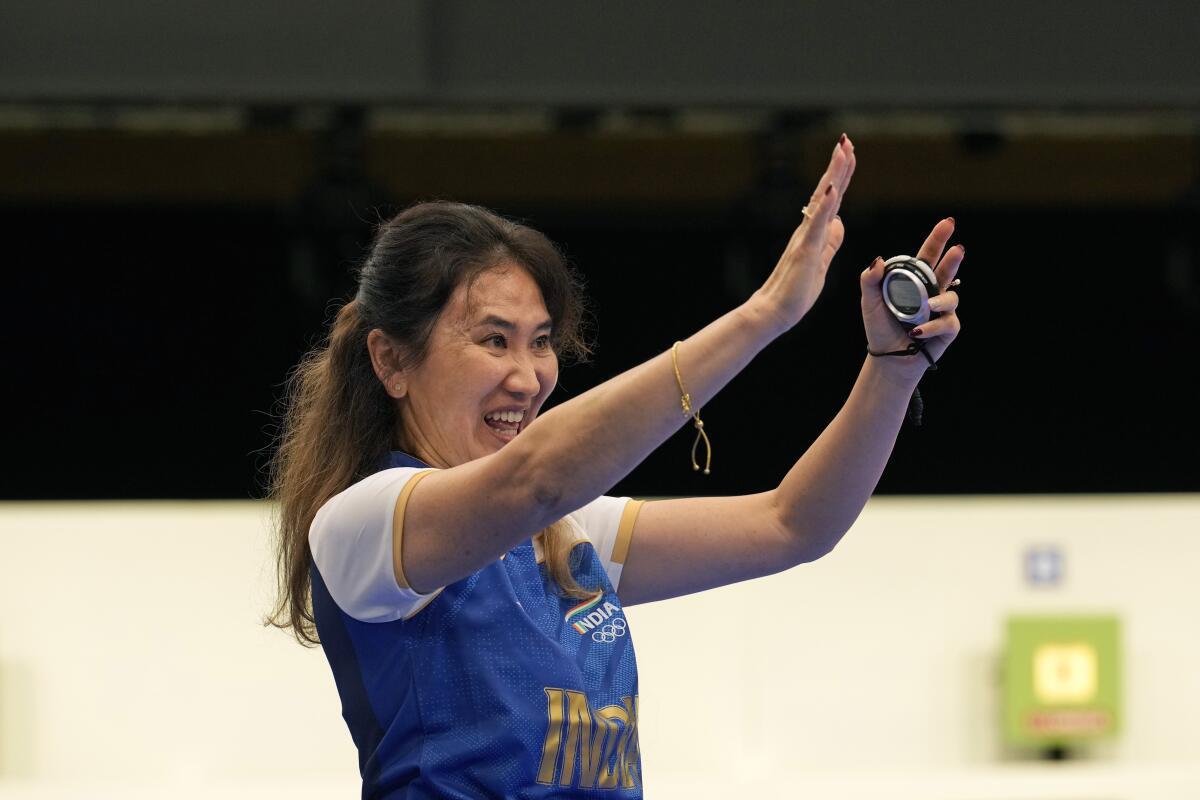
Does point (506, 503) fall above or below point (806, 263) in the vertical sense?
below

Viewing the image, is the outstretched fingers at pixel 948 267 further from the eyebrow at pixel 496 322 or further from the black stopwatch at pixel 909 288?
the eyebrow at pixel 496 322

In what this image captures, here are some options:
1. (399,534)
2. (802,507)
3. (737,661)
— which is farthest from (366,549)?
(737,661)

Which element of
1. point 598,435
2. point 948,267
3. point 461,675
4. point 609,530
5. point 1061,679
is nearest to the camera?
point 598,435

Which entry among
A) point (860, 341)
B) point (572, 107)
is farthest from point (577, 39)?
point (860, 341)

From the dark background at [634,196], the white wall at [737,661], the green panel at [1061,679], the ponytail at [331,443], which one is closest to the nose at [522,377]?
the ponytail at [331,443]

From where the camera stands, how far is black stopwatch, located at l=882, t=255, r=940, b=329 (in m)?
1.25

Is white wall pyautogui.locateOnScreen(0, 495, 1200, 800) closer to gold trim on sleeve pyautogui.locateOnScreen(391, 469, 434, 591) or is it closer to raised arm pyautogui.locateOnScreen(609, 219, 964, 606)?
raised arm pyautogui.locateOnScreen(609, 219, 964, 606)

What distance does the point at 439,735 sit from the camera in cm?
120

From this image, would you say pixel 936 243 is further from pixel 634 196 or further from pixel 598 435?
pixel 634 196

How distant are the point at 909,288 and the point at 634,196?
7.96 feet

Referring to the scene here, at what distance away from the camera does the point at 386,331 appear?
1.33 meters

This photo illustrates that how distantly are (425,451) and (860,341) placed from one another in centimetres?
224

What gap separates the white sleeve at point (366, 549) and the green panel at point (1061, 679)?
275 cm

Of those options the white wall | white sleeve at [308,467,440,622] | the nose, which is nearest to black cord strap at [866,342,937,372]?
the nose
